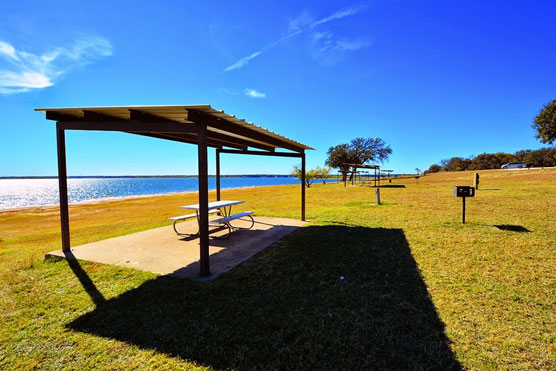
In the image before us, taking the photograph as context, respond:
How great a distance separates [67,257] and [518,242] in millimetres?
9644

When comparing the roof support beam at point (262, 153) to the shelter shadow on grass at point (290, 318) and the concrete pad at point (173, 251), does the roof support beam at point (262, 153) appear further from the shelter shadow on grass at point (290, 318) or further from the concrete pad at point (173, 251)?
the shelter shadow on grass at point (290, 318)

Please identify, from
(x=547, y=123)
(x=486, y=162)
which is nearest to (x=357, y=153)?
(x=547, y=123)

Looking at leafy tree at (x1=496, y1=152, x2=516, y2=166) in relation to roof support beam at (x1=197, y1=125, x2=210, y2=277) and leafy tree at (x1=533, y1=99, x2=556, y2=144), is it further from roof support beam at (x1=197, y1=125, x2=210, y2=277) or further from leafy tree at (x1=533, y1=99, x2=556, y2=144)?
roof support beam at (x1=197, y1=125, x2=210, y2=277)

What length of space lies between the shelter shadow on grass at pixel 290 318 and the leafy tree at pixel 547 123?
37.0m

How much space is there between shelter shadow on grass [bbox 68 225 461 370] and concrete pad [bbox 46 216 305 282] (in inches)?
18.3

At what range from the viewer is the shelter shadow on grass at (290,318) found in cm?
228

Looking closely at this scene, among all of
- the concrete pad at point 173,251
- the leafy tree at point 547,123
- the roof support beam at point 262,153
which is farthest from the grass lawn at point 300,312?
the leafy tree at point 547,123

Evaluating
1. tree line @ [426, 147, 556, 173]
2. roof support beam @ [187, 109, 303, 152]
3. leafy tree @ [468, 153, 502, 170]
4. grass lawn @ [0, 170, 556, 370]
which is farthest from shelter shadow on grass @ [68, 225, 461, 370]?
leafy tree @ [468, 153, 502, 170]

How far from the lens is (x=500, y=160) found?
64.9 meters

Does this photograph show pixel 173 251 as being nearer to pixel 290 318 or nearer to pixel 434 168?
pixel 290 318

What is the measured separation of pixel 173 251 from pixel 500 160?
8582 centimetres

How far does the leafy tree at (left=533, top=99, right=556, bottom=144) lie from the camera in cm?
2720

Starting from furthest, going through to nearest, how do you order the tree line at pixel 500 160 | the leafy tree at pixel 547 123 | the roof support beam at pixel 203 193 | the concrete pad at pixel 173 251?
the tree line at pixel 500 160 → the leafy tree at pixel 547 123 → the concrete pad at pixel 173 251 → the roof support beam at pixel 203 193

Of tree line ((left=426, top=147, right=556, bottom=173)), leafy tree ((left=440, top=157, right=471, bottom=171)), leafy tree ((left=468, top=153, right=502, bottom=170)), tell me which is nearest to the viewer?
tree line ((left=426, top=147, right=556, bottom=173))
